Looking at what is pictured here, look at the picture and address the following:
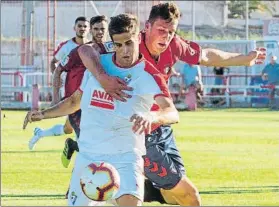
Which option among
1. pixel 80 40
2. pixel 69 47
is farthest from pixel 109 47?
pixel 69 47

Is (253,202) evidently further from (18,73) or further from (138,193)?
(18,73)

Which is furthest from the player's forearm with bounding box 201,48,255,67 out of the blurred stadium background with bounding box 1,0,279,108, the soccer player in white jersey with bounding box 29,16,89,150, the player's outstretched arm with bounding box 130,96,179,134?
the blurred stadium background with bounding box 1,0,279,108

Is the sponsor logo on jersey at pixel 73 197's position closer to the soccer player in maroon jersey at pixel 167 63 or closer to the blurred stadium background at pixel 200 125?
the soccer player in maroon jersey at pixel 167 63

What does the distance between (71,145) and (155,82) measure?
551cm

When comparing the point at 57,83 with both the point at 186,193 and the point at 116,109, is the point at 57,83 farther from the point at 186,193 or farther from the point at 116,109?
the point at 116,109

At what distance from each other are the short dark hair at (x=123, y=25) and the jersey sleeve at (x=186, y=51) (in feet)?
6.00

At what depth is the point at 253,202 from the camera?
11930mm

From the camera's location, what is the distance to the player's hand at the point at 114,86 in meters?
7.93

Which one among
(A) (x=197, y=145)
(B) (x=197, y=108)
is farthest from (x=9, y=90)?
(A) (x=197, y=145)

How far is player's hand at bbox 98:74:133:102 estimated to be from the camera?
7934 millimetres

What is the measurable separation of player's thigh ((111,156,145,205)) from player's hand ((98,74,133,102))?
0.51m

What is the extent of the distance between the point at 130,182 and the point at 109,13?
45598 millimetres

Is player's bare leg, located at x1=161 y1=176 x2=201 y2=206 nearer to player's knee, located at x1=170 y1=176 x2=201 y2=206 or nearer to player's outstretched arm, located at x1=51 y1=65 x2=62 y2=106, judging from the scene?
player's knee, located at x1=170 y1=176 x2=201 y2=206

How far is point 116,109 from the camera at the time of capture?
8.02m
